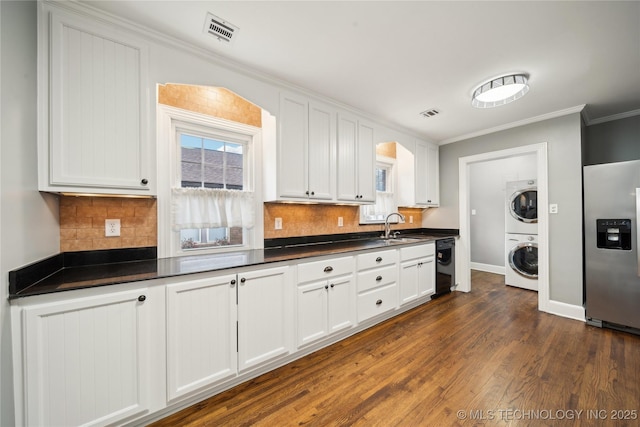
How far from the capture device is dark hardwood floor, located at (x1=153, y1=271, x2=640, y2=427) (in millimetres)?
1491

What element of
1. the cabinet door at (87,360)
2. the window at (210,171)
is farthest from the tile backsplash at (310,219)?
the cabinet door at (87,360)

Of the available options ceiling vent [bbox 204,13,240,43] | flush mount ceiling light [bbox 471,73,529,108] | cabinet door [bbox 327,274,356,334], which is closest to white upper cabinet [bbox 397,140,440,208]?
flush mount ceiling light [bbox 471,73,529,108]

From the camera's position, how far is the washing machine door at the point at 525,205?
3.99 m

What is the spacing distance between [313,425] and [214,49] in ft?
8.53

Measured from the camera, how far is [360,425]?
1434mm

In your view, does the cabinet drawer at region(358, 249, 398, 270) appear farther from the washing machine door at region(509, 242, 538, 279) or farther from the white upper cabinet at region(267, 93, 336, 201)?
the washing machine door at region(509, 242, 538, 279)

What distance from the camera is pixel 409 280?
3.08 metres

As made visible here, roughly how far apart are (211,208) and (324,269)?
3.80 feet

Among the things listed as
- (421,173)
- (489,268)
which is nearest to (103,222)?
(421,173)

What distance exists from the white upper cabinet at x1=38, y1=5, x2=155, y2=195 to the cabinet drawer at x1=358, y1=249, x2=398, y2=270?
1.88 m

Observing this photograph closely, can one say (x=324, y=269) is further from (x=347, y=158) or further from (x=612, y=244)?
(x=612, y=244)

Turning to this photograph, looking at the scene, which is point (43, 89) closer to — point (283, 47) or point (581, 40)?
point (283, 47)

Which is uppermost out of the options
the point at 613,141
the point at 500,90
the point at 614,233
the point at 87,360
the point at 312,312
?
the point at 500,90

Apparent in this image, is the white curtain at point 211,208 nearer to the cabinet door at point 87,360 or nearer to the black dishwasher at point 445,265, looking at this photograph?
the cabinet door at point 87,360
